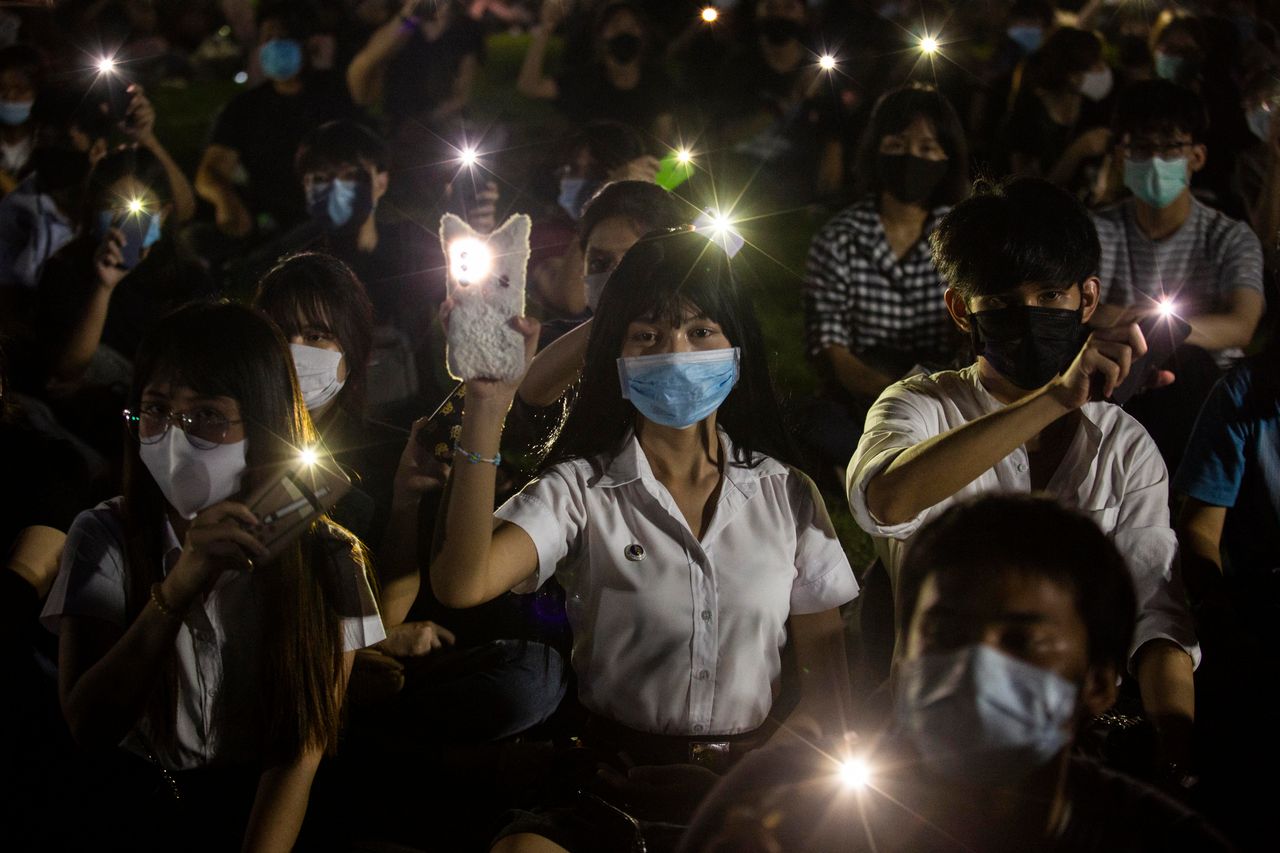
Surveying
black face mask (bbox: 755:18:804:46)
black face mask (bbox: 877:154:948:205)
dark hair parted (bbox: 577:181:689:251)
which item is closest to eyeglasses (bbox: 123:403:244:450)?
dark hair parted (bbox: 577:181:689:251)

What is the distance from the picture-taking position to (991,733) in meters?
1.99

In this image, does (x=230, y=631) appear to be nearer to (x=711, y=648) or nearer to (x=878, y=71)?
(x=711, y=648)

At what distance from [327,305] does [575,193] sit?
6.75ft

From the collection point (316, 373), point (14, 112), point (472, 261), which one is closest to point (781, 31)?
point (14, 112)

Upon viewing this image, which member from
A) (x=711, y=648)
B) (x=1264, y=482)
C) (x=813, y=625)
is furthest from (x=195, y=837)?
(x=1264, y=482)

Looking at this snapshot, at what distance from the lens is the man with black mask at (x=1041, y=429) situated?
2957 millimetres

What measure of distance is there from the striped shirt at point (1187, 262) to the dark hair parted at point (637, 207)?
2.09 metres

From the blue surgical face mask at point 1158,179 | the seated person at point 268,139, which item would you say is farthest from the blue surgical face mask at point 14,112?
the blue surgical face mask at point 1158,179

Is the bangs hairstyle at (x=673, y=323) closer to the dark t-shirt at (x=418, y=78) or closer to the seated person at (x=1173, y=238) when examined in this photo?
the seated person at (x=1173, y=238)

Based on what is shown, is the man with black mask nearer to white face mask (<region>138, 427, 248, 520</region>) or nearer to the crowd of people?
the crowd of people

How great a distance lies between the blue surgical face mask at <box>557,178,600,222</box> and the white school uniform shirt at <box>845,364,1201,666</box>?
283 centimetres

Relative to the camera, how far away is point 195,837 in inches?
109

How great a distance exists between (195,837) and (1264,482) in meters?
3.09

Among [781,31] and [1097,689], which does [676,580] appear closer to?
[1097,689]
